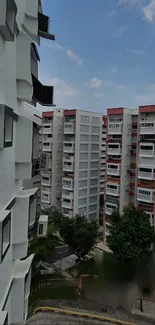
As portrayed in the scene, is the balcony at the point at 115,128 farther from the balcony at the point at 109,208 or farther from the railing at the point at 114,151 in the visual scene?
the balcony at the point at 109,208

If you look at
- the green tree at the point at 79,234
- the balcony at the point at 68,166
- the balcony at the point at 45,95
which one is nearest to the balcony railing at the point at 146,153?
the green tree at the point at 79,234

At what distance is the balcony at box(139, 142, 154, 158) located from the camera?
52.4ft

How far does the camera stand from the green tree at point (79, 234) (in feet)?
49.8

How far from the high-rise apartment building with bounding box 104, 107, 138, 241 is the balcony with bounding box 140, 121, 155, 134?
1405 mm

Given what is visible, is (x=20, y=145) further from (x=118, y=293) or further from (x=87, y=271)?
(x=87, y=271)

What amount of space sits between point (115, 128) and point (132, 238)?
24.2ft

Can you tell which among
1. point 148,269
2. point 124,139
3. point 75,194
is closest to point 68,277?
point 148,269

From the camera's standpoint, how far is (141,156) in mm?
16500

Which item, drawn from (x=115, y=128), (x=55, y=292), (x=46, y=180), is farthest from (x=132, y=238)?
(x=46, y=180)

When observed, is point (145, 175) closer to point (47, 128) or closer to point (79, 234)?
point (79, 234)

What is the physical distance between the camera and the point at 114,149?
59.9 feet

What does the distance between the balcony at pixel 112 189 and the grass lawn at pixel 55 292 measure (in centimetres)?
713

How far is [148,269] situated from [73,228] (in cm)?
486

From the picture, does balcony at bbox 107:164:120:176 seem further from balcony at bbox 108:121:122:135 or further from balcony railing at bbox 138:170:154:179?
balcony at bbox 108:121:122:135
